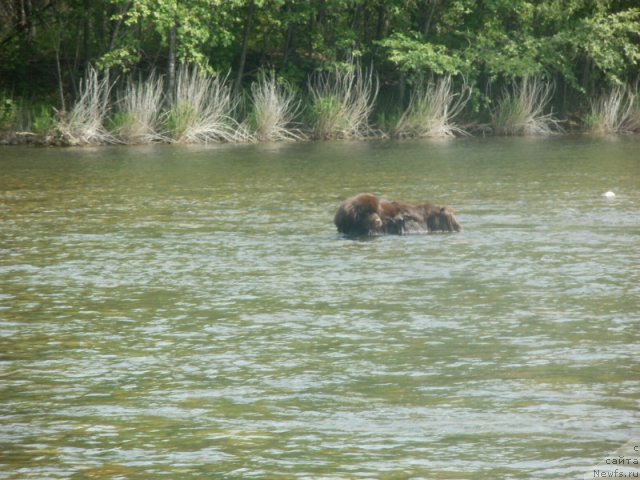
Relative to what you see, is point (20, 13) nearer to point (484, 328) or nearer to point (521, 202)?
point (521, 202)

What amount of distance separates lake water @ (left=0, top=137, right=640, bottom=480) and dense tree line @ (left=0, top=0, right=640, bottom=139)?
19.3m

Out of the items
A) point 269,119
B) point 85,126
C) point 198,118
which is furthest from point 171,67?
point 85,126

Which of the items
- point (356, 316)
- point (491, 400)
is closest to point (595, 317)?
point (356, 316)

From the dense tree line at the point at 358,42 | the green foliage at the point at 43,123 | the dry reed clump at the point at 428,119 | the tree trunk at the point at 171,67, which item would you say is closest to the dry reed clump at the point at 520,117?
the dense tree line at the point at 358,42

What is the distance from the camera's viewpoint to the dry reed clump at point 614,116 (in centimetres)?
3928

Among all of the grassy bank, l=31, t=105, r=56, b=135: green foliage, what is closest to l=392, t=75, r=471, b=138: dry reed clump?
the grassy bank

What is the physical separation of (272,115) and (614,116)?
1102 cm

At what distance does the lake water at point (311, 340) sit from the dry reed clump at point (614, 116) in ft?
67.7

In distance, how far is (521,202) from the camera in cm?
1856

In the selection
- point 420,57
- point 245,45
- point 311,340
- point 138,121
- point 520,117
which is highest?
point 245,45

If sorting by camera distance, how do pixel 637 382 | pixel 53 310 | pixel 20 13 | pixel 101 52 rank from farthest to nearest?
pixel 20 13, pixel 101 52, pixel 53 310, pixel 637 382

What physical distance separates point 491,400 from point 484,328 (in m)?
2.14

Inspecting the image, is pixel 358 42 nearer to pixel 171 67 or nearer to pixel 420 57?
pixel 420 57

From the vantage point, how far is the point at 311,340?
923 centimetres
